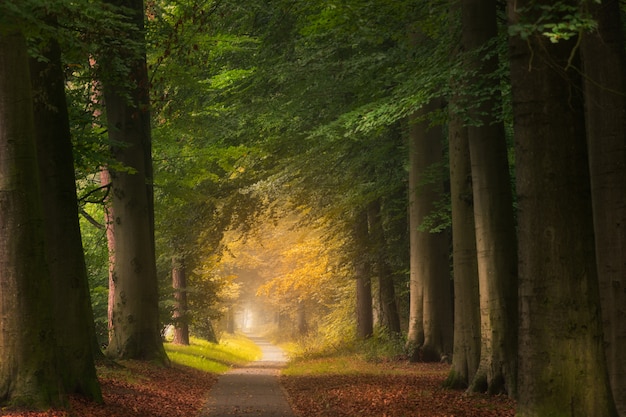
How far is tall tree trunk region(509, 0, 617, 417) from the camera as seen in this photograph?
26.7ft

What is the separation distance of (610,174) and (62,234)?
299 inches

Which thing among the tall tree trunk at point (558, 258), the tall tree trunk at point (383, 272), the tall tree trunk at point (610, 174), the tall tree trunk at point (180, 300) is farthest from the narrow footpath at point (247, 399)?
the tall tree trunk at point (383, 272)

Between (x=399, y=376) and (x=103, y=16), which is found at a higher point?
(x=103, y=16)

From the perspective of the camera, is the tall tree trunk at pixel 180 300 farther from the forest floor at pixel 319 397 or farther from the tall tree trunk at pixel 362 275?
the forest floor at pixel 319 397

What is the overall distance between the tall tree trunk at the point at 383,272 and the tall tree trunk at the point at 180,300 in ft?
21.8

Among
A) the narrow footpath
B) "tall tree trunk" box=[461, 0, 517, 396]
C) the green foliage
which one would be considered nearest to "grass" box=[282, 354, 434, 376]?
the narrow footpath

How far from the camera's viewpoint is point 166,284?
2944 centimetres

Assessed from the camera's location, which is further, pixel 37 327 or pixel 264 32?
pixel 264 32

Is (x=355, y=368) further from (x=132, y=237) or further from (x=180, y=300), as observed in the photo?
(x=180, y=300)

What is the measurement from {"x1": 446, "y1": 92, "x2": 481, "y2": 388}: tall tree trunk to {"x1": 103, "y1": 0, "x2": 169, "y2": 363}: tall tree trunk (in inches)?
289

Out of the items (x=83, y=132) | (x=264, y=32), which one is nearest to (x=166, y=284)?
(x=264, y=32)

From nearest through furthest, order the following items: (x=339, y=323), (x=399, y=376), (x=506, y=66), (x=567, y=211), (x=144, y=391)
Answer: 1. (x=567, y=211)
2. (x=506, y=66)
3. (x=144, y=391)
4. (x=399, y=376)
5. (x=339, y=323)

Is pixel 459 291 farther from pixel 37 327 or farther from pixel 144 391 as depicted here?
pixel 37 327

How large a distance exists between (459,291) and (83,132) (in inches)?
295
